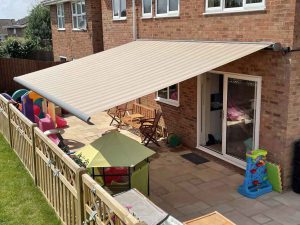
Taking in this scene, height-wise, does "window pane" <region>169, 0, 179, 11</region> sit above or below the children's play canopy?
above

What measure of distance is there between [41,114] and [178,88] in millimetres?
6347

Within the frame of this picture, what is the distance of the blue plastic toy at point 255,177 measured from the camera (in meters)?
8.81

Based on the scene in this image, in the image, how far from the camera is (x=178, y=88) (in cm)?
1289

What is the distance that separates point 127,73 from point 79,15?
50.4 ft

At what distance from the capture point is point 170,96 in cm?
1368

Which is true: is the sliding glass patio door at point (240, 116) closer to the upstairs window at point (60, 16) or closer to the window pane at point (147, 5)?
the window pane at point (147, 5)

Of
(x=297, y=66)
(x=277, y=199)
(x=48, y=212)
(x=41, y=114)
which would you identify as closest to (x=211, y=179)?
(x=277, y=199)

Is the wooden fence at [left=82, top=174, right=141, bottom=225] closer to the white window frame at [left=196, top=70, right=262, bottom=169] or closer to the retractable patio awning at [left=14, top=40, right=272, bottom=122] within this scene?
the retractable patio awning at [left=14, top=40, right=272, bottom=122]

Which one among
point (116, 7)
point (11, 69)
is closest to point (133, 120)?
point (116, 7)

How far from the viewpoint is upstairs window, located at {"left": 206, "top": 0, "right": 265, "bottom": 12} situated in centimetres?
893

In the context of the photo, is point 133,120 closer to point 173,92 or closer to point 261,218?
point 173,92

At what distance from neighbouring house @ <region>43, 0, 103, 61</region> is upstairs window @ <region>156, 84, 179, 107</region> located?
28.6ft

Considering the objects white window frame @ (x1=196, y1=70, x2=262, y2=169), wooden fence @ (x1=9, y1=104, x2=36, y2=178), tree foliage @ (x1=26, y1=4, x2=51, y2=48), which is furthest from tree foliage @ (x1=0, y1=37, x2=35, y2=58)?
white window frame @ (x1=196, y1=70, x2=262, y2=169)

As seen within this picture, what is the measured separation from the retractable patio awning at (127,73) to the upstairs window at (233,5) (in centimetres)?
96
